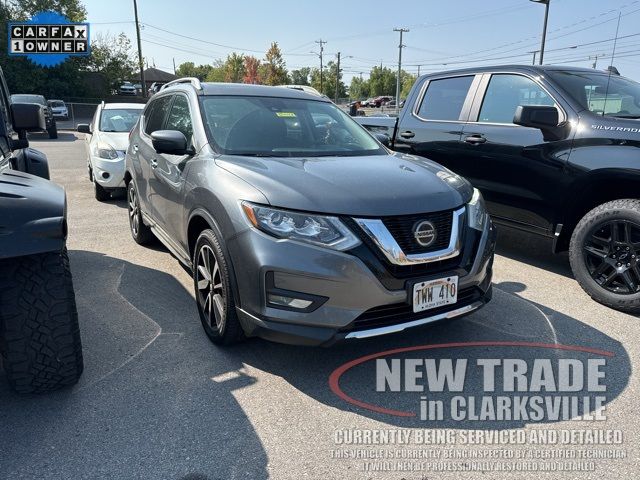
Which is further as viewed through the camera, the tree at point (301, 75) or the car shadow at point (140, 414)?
the tree at point (301, 75)

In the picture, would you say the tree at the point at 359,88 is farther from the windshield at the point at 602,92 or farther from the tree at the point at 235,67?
the windshield at the point at 602,92

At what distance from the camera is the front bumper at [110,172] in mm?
7770

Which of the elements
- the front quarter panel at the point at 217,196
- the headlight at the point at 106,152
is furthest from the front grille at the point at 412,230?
the headlight at the point at 106,152

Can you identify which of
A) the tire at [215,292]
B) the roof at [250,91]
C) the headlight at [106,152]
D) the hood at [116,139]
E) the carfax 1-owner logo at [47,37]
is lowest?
the tire at [215,292]

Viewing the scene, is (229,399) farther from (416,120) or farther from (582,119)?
(416,120)

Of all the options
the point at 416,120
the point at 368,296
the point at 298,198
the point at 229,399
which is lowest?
the point at 229,399

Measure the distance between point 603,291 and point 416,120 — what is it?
2884mm

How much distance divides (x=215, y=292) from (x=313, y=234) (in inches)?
36.6

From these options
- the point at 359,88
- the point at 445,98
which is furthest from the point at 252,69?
the point at 445,98

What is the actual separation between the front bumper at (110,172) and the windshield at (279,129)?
14.7 feet

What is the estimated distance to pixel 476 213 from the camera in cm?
319

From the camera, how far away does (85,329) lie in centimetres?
349

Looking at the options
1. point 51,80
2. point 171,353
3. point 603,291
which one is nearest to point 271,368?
point 171,353

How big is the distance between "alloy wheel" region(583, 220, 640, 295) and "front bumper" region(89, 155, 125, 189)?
21.8ft
